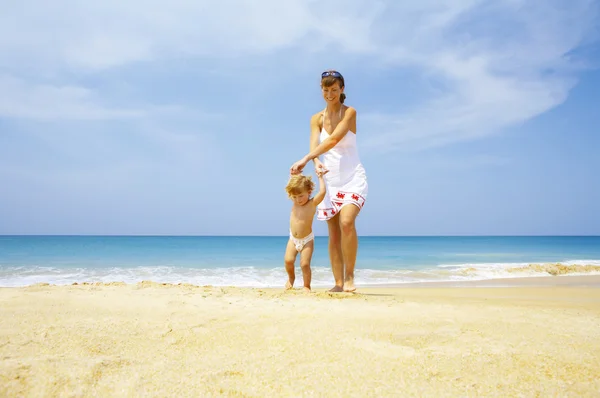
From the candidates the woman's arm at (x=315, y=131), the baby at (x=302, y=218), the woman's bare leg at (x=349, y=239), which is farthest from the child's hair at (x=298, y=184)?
the woman's bare leg at (x=349, y=239)

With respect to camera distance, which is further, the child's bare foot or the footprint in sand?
the child's bare foot

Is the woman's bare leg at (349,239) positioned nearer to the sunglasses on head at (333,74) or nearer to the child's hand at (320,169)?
the child's hand at (320,169)

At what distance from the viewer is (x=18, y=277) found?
10688 millimetres

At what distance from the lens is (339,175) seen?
13.6 feet

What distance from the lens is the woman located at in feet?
13.2

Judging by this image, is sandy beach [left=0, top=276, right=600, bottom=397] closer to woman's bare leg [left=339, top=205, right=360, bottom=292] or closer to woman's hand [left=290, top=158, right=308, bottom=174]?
woman's bare leg [left=339, top=205, right=360, bottom=292]

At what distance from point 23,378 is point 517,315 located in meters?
2.65

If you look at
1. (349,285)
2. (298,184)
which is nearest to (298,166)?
(298,184)

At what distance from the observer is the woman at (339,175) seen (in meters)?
4.02

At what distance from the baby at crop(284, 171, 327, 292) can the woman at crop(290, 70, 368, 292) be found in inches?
5.0

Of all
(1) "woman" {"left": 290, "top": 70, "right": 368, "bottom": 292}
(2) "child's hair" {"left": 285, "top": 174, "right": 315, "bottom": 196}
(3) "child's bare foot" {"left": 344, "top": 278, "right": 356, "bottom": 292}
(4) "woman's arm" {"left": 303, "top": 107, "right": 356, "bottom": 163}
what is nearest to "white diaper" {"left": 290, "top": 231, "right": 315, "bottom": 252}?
(1) "woman" {"left": 290, "top": 70, "right": 368, "bottom": 292}

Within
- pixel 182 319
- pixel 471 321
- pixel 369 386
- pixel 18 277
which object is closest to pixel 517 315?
pixel 471 321

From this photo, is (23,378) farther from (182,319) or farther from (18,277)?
(18,277)

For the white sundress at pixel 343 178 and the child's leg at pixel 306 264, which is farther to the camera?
the child's leg at pixel 306 264
